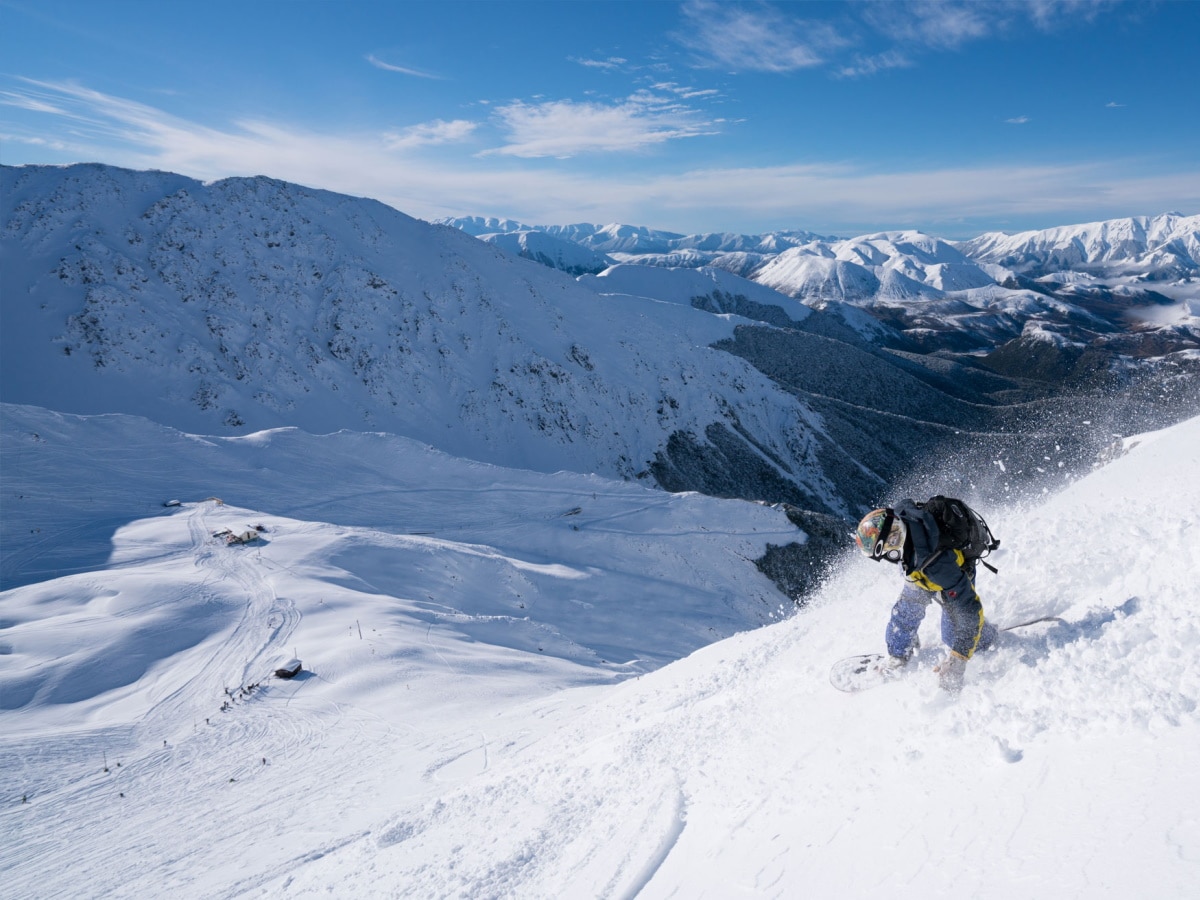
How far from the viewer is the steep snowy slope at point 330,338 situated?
1738 inches

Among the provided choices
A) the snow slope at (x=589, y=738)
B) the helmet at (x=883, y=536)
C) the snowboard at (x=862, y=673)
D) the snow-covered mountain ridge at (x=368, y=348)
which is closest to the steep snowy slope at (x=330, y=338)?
the snow-covered mountain ridge at (x=368, y=348)

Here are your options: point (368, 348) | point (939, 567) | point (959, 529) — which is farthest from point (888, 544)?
point (368, 348)

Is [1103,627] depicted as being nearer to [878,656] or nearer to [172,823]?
[878,656]

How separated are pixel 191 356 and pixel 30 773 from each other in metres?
43.6

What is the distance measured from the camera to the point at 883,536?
5617 millimetres

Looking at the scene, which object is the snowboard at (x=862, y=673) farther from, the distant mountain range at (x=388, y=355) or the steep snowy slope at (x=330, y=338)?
the steep snowy slope at (x=330, y=338)

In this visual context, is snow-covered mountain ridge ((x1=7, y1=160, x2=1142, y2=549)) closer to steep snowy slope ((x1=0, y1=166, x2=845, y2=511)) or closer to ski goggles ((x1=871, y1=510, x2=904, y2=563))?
steep snowy slope ((x1=0, y1=166, x2=845, y2=511))

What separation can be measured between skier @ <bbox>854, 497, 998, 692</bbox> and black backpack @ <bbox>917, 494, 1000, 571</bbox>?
12mm

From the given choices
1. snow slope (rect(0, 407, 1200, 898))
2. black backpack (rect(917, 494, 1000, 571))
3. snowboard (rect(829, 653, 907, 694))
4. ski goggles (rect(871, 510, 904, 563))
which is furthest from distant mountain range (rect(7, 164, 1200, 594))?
ski goggles (rect(871, 510, 904, 563))

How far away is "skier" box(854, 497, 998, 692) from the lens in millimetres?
5324

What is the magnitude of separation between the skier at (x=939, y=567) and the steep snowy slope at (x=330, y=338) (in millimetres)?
46347

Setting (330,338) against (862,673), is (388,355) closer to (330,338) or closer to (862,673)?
→ (330,338)

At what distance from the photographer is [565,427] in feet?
185

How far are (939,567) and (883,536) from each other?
514mm
